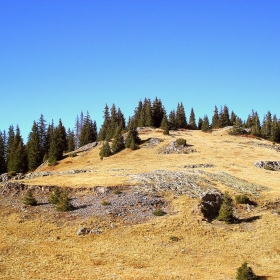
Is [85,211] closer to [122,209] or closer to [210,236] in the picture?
[122,209]

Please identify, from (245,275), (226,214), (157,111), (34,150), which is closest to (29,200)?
(226,214)

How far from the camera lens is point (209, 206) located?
4012 cm

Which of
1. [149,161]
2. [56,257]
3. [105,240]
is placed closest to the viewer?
[56,257]

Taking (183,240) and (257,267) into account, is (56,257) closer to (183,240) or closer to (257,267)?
(183,240)

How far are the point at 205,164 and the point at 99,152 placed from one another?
3164cm

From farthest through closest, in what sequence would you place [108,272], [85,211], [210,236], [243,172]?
[243,172], [85,211], [210,236], [108,272]

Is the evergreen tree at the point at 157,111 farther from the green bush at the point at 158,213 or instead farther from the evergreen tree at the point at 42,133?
the green bush at the point at 158,213

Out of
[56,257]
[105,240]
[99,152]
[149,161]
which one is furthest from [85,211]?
[99,152]

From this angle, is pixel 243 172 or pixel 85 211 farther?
pixel 243 172

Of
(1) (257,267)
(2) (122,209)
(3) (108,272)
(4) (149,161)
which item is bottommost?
(1) (257,267)

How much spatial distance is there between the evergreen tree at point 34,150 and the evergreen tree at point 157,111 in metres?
50.4

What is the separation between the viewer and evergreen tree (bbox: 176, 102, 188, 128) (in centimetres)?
13895

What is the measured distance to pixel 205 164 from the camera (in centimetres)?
6650

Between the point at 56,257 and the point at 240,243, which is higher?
the point at 56,257
